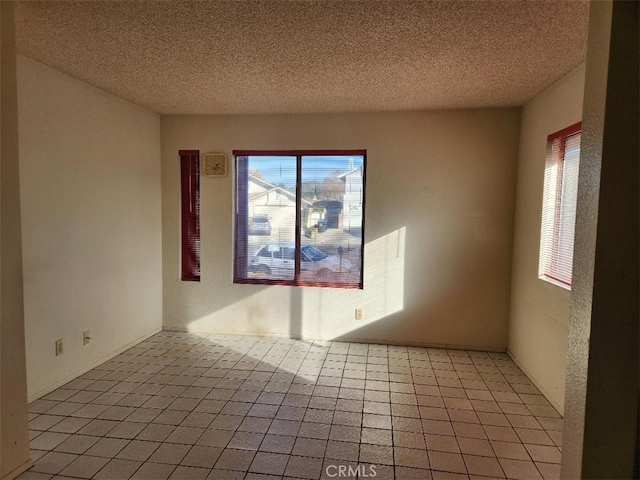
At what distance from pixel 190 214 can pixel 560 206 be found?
3.68 meters

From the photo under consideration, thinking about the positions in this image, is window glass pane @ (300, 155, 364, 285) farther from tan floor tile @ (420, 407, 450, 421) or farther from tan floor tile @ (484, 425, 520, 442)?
tan floor tile @ (484, 425, 520, 442)

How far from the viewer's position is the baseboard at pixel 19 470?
6.31 feet

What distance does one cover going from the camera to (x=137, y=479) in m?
1.97

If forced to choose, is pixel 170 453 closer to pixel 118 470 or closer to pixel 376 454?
pixel 118 470

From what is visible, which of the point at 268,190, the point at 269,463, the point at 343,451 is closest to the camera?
the point at 269,463

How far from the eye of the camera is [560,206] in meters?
2.96

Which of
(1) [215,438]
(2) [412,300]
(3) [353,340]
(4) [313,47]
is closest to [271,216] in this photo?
(3) [353,340]

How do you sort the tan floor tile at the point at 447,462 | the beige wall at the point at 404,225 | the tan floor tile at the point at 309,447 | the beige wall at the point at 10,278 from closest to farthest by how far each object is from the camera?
the beige wall at the point at 10,278 → the tan floor tile at the point at 447,462 → the tan floor tile at the point at 309,447 → the beige wall at the point at 404,225

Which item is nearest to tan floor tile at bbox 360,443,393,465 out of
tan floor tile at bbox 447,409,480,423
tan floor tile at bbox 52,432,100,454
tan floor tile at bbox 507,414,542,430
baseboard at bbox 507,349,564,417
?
tan floor tile at bbox 447,409,480,423

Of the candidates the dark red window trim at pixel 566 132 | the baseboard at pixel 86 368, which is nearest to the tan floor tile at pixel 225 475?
the baseboard at pixel 86 368

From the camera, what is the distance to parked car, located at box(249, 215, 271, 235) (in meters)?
4.25

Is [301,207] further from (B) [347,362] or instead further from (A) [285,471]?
(A) [285,471]

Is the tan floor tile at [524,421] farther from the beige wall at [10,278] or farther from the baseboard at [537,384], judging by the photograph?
the beige wall at [10,278]

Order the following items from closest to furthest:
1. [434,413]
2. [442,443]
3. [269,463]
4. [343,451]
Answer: [269,463] < [343,451] < [442,443] < [434,413]
